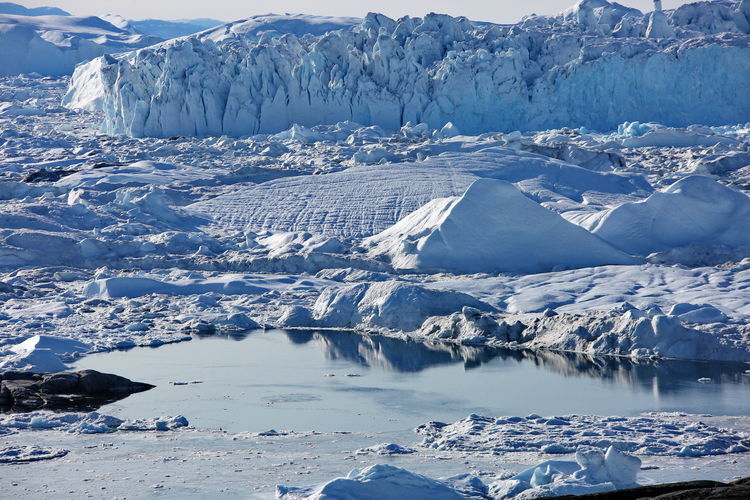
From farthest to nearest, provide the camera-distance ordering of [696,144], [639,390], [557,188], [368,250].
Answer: [696,144] < [557,188] < [368,250] < [639,390]

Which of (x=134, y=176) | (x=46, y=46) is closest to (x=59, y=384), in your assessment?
(x=134, y=176)

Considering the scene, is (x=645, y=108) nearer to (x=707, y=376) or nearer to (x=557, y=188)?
(x=557, y=188)

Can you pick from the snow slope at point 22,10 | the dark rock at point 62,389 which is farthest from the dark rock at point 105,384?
the snow slope at point 22,10

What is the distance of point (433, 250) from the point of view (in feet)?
54.1

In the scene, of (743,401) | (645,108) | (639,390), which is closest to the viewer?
(743,401)

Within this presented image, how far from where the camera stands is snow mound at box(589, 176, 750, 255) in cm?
1664

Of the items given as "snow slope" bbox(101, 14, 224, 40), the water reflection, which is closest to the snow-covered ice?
the water reflection

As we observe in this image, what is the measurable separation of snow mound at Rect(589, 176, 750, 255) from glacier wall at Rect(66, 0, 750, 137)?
14037 millimetres

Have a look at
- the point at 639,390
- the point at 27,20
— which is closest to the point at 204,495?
the point at 639,390

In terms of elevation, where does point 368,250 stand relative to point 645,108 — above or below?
below

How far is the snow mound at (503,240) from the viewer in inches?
634

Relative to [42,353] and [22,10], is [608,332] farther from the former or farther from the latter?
[22,10]

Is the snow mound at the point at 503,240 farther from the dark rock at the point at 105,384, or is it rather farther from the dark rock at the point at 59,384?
the dark rock at the point at 59,384

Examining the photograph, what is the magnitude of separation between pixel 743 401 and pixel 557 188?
10900 millimetres
